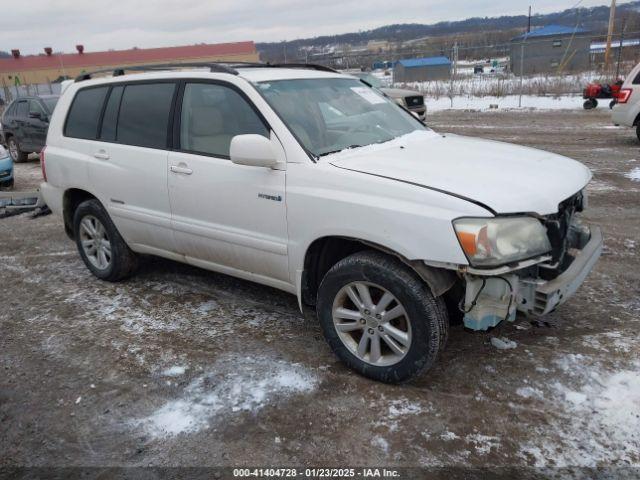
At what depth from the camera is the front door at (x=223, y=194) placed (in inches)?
141

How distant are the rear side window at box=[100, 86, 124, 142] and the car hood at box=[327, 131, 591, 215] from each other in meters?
2.28

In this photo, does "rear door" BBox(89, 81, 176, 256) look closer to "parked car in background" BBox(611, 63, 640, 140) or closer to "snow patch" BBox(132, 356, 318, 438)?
"snow patch" BBox(132, 356, 318, 438)

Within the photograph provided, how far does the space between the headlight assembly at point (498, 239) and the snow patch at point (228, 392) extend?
1.32 meters

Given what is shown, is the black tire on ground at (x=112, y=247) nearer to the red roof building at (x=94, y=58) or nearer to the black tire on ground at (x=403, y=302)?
the black tire on ground at (x=403, y=302)

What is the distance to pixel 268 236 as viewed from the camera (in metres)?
3.61

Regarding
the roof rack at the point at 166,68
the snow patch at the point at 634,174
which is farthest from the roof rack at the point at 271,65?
the snow patch at the point at 634,174

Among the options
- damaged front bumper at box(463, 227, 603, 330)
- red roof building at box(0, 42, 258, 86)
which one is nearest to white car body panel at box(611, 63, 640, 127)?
damaged front bumper at box(463, 227, 603, 330)

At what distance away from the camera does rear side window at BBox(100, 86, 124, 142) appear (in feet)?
15.3

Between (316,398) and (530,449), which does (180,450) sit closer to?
(316,398)

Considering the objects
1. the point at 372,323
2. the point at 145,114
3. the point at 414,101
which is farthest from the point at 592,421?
the point at 414,101

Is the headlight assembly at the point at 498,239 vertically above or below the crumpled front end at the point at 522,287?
above

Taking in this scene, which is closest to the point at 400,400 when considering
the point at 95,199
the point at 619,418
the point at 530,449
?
the point at 530,449

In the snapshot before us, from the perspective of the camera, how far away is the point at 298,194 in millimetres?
3355

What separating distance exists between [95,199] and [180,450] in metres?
2.97
